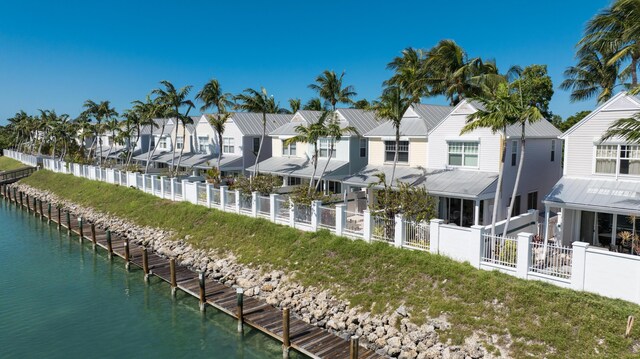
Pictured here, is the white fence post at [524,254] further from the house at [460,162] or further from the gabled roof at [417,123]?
the gabled roof at [417,123]

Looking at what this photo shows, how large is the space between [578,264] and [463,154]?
36.4 feet

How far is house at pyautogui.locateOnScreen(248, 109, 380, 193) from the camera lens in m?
30.9

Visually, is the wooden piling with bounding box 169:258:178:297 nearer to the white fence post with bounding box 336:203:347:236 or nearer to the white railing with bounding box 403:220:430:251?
the white fence post with bounding box 336:203:347:236

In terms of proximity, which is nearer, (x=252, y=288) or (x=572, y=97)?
(x=252, y=288)

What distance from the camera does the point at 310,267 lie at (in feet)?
68.2

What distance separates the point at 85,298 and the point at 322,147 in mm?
18081

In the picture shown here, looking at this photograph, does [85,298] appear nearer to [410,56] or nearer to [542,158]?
[542,158]

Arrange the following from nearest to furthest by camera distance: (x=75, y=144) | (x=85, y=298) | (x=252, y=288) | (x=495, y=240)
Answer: (x=495, y=240), (x=252, y=288), (x=85, y=298), (x=75, y=144)

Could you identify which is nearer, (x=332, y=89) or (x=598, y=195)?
(x=598, y=195)

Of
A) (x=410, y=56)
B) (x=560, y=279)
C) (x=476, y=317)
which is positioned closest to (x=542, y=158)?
(x=560, y=279)

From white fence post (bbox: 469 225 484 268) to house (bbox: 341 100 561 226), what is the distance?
4.73 meters

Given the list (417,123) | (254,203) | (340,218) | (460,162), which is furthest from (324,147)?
(340,218)

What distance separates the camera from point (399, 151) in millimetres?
28234

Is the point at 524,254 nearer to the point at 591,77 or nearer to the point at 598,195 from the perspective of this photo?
the point at 598,195
